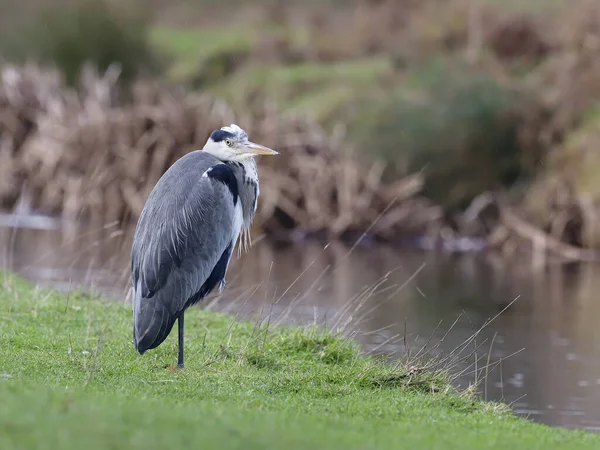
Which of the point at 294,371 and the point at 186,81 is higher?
the point at 186,81

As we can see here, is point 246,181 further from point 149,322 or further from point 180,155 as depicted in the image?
point 180,155

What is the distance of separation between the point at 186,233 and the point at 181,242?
0.08 metres

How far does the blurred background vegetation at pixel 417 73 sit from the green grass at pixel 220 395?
43.2ft

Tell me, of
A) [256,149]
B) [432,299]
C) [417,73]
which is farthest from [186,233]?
[417,73]

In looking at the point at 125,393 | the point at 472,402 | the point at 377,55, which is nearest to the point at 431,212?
the point at 377,55

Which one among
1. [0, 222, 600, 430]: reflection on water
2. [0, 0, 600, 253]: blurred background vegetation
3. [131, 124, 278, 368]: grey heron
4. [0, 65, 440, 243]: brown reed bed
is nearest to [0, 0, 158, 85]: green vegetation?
[0, 0, 600, 253]: blurred background vegetation

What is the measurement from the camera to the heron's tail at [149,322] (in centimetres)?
841

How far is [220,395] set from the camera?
7566mm

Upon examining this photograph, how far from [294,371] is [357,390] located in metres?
0.71

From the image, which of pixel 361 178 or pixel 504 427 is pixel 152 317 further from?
pixel 361 178

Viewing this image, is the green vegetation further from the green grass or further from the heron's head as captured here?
the heron's head

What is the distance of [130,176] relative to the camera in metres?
22.4

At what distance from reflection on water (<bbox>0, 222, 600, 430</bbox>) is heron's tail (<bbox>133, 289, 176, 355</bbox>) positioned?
4.09 ft

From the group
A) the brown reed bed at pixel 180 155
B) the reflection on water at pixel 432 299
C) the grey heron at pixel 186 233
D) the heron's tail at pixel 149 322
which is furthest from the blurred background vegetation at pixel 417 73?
the heron's tail at pixel 149 322
